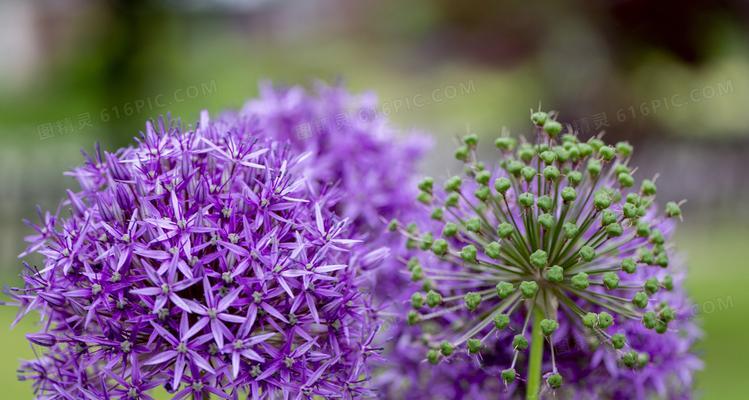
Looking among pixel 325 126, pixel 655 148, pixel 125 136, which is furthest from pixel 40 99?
pixel 325 126

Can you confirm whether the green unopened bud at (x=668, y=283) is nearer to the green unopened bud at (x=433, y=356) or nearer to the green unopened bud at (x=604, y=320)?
the green unopened bud at (x=604, y=320)

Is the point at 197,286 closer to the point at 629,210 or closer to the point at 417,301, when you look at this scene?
the point at 417,301

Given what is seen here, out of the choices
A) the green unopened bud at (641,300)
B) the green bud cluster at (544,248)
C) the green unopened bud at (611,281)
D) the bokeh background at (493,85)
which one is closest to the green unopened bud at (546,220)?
the green bud cluster at (544,248)

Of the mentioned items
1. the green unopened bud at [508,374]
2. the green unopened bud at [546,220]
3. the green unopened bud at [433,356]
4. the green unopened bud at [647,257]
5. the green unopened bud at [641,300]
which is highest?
the green unopened bud at [546,220]

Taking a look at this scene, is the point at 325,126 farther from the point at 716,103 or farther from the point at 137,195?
the point at 716,103

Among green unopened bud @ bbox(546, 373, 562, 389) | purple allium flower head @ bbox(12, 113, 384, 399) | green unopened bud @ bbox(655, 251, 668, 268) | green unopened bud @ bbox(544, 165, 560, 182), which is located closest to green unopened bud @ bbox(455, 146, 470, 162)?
green unopened bud @ bbox(544, 165, 560, 182)

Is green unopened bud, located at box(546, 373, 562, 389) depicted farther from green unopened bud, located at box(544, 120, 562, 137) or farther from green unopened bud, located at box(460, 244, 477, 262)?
green unopened bud, located at box(544, 120, 562, 137)

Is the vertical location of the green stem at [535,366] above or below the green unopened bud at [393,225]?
below
